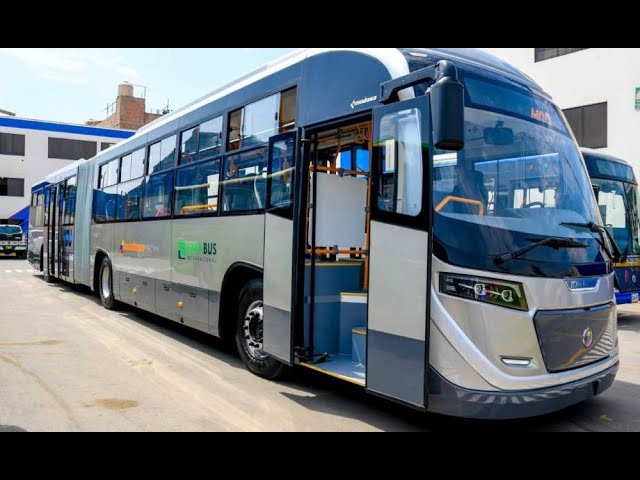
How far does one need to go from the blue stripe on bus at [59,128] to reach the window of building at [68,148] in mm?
809

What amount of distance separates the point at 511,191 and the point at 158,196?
599cm

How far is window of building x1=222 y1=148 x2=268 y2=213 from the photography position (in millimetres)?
6074

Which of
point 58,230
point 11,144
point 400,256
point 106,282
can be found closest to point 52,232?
point 58,230

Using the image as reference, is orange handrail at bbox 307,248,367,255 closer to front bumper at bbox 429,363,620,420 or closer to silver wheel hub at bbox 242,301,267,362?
silver wheel hub at bbox 242,301,267,362

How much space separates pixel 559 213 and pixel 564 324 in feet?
2.99

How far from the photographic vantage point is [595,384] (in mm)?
4480

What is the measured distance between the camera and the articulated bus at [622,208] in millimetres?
11086

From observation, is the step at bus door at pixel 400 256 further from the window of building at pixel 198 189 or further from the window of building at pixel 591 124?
the window of building at pixel 591 124

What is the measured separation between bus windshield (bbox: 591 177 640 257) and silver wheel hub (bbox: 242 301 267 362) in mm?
8451

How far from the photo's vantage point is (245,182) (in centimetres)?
637

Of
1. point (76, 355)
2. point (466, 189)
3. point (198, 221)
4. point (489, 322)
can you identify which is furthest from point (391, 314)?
point (76, 355)

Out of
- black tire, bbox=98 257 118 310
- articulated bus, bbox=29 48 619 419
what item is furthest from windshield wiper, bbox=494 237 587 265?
black tire, bbox=98 257 118 310

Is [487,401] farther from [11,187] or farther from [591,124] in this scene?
[11,187]

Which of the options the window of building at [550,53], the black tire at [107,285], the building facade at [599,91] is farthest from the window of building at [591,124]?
the black tire at [107,285]
